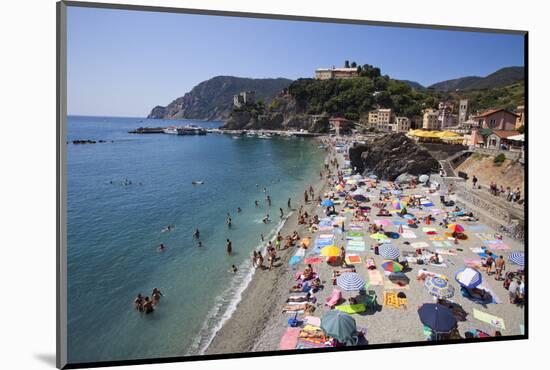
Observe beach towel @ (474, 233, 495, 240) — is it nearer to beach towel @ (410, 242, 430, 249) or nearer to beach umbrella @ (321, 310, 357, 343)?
beach towel @ (410, 242, 430, 249)

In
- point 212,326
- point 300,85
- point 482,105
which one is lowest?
point 212,326

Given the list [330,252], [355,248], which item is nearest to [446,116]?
[355,248]

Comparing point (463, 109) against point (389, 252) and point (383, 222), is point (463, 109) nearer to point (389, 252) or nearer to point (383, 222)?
point (383, 222)

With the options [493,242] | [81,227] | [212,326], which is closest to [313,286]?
[212,326]

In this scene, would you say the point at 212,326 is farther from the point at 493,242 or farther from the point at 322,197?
the point at 322,197

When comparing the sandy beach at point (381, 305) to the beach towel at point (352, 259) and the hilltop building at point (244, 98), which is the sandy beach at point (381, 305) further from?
the hilltop building at point (244, 98)

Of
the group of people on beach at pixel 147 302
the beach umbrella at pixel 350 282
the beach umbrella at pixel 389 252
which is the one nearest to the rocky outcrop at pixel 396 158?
the beach umbrella at pixel 389 252

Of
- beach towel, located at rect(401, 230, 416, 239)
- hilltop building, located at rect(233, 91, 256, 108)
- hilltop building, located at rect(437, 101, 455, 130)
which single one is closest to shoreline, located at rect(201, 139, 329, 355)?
beach towel, located at rect(401, 230, 416, 239)
